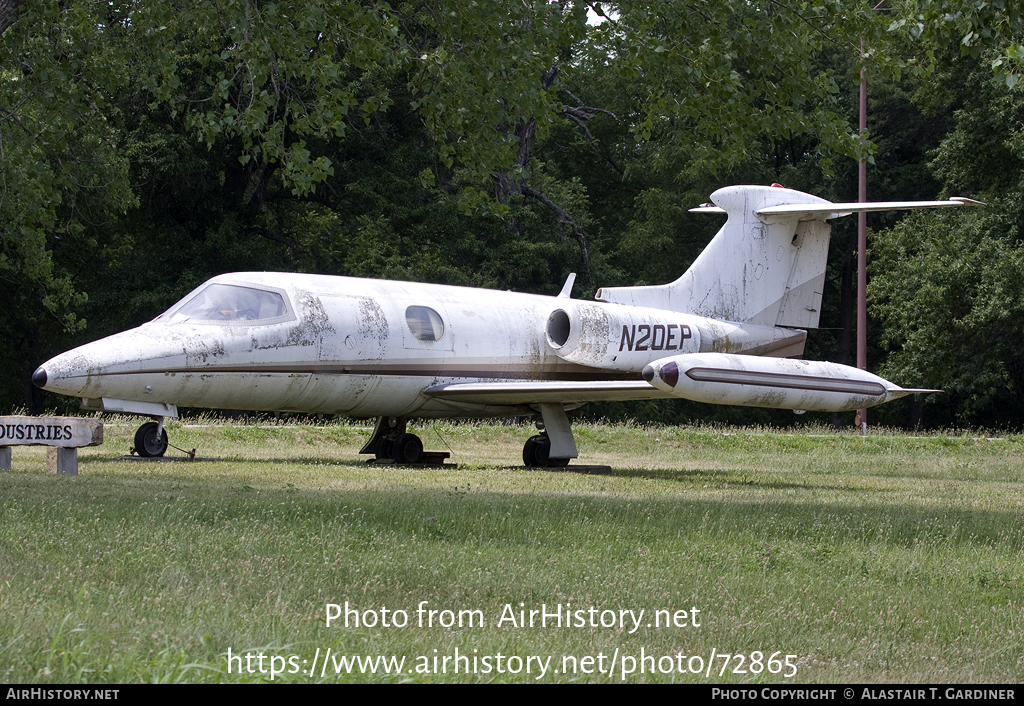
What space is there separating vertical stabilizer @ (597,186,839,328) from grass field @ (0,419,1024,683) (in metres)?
7.21

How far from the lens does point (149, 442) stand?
1405 centimetres

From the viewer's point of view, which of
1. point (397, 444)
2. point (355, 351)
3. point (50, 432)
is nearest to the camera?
point (50, 432)

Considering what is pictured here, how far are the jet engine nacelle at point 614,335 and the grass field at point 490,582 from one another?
4974mm

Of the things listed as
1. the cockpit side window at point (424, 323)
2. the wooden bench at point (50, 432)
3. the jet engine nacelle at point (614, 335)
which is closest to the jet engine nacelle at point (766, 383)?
the jet engine nacelle at point (614, 335)

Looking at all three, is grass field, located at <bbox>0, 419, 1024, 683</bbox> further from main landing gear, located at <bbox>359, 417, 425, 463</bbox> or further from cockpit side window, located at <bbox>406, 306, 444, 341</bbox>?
main landing gear, located at <bbox>359, 417, 425, 463</bbox>

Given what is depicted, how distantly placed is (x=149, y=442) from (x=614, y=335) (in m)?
6.65

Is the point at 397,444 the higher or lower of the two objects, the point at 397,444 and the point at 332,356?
the lower

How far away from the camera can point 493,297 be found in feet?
54.3

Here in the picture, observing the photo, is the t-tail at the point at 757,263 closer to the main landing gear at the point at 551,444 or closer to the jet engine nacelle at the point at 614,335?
the jet engine nacelle at the point at 614,335

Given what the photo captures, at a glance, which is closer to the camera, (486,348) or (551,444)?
(486,348)

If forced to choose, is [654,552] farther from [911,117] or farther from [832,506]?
[911,117]

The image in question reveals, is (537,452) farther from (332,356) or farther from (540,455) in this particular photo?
(332,356)

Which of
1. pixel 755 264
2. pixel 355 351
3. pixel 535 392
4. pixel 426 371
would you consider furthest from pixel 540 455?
pixel 755 264
